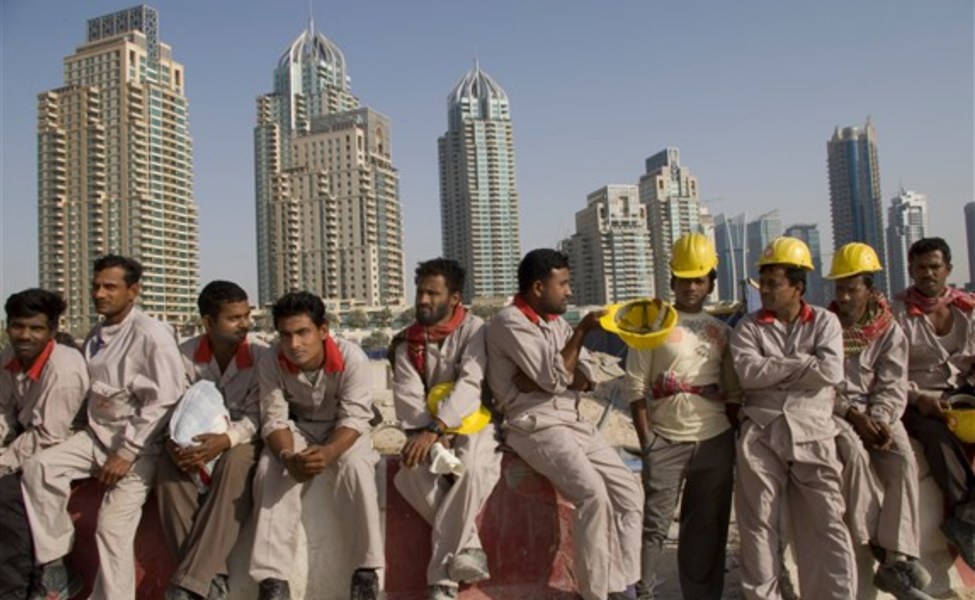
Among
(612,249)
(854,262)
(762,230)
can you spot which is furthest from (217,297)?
(762,230)

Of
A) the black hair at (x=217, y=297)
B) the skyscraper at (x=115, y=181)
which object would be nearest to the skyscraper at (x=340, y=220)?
the skyscraper at (x=115, y=181)

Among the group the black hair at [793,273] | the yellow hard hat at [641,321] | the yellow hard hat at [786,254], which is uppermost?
Result: the yellow hard hat at [786,254]

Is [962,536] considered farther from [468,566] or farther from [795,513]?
[468,566]

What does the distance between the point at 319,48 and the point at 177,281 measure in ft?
279

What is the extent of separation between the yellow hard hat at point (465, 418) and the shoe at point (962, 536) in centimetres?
258

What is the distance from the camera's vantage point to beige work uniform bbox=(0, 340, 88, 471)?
3.84 metres

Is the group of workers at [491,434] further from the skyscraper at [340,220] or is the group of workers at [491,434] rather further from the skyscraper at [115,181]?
the skyscraper at [340,220]

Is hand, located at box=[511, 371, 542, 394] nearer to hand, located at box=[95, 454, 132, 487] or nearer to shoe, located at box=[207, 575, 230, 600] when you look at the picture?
shoe, located at box=[207, 575, 230, 600]

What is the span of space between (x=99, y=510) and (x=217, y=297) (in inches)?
48.4

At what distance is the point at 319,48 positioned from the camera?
14175 centimetres

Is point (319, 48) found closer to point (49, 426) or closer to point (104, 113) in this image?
point (104, 113)

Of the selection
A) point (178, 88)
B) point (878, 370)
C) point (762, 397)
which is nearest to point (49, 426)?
point (762, 397)

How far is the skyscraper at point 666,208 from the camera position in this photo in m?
92.5

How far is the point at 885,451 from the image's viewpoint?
4.04 metres
